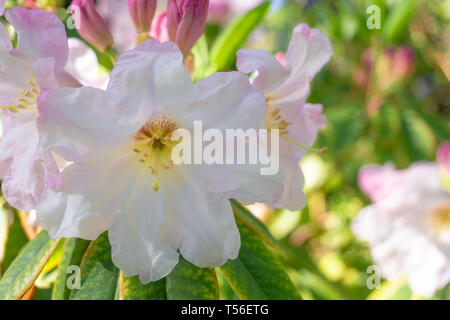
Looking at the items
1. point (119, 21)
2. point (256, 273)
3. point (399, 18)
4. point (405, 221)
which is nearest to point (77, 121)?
point (256, 273)

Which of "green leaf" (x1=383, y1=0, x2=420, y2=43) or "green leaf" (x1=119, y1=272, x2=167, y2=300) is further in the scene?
"green leaf" (x1=383, y1=0, x2=420, y2=43)

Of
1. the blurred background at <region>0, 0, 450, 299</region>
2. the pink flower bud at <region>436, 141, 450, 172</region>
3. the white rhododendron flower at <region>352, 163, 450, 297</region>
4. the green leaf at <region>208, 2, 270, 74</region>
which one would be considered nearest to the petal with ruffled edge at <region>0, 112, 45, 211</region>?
the green leaf at <region>208, 2, 270, 74</region>

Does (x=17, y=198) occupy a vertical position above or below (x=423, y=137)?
above

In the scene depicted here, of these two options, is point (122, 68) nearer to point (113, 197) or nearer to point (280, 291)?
point (113, 197)

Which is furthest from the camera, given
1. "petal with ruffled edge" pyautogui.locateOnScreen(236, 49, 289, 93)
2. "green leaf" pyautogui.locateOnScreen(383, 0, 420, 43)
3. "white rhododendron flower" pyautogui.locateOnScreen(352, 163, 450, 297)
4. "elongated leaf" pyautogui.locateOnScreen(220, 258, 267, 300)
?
"green leaf" pyautogui.locateOnScreen(383, 0, 420, 43)

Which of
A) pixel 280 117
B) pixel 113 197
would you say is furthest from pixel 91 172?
pixel 280 117

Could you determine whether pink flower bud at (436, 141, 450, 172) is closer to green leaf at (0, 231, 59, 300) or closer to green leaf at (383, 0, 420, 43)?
green leaf at (383, 0, 420, 43)

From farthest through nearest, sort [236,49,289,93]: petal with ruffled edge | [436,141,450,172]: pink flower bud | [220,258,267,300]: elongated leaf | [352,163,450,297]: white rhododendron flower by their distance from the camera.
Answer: [436,141,450,172]: pink flower bud < [352,163,450,297]: white rhododendron flower < [220,258,267,300]: elongated leaf < [236,49,289,93]: petal with ruffled edge
